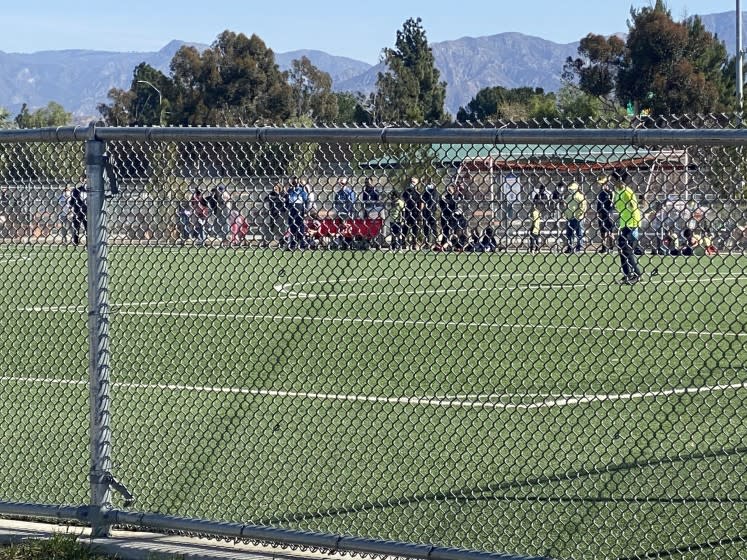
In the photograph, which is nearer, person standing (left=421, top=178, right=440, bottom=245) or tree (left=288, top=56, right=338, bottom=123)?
person standing (left=421, top=178, right=440, bottom=245)

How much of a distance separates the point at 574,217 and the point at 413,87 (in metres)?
62.4

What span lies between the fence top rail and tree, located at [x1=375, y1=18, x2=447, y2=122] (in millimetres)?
55472

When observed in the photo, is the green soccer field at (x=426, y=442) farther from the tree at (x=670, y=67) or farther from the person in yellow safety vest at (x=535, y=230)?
the tree at (x=670, y=67)

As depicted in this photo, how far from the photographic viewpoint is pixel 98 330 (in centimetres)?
595

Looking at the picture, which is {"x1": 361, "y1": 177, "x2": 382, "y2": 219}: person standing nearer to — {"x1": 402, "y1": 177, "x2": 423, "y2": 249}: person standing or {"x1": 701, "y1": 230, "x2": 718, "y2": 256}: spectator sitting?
{"x1": 402, "y1": 177, "x2": 423, "y2": 249}: person standing

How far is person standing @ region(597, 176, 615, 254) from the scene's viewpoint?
536cm

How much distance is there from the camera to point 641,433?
24.3ft

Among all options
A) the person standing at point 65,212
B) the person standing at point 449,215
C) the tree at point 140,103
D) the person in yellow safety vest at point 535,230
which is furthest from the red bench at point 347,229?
the tree at point 140,103

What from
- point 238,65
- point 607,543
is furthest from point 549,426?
point 238,65

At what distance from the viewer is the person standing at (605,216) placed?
5.36 metres

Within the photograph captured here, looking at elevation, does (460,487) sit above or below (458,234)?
below

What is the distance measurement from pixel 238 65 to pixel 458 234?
6622 centimetres

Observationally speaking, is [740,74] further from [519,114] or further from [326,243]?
[326,243]

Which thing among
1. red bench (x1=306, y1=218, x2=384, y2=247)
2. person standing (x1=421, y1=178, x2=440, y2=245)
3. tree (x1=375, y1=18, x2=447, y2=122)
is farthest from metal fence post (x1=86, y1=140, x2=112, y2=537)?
tree (x1=375, y1=18, x2=447, y2=122)
